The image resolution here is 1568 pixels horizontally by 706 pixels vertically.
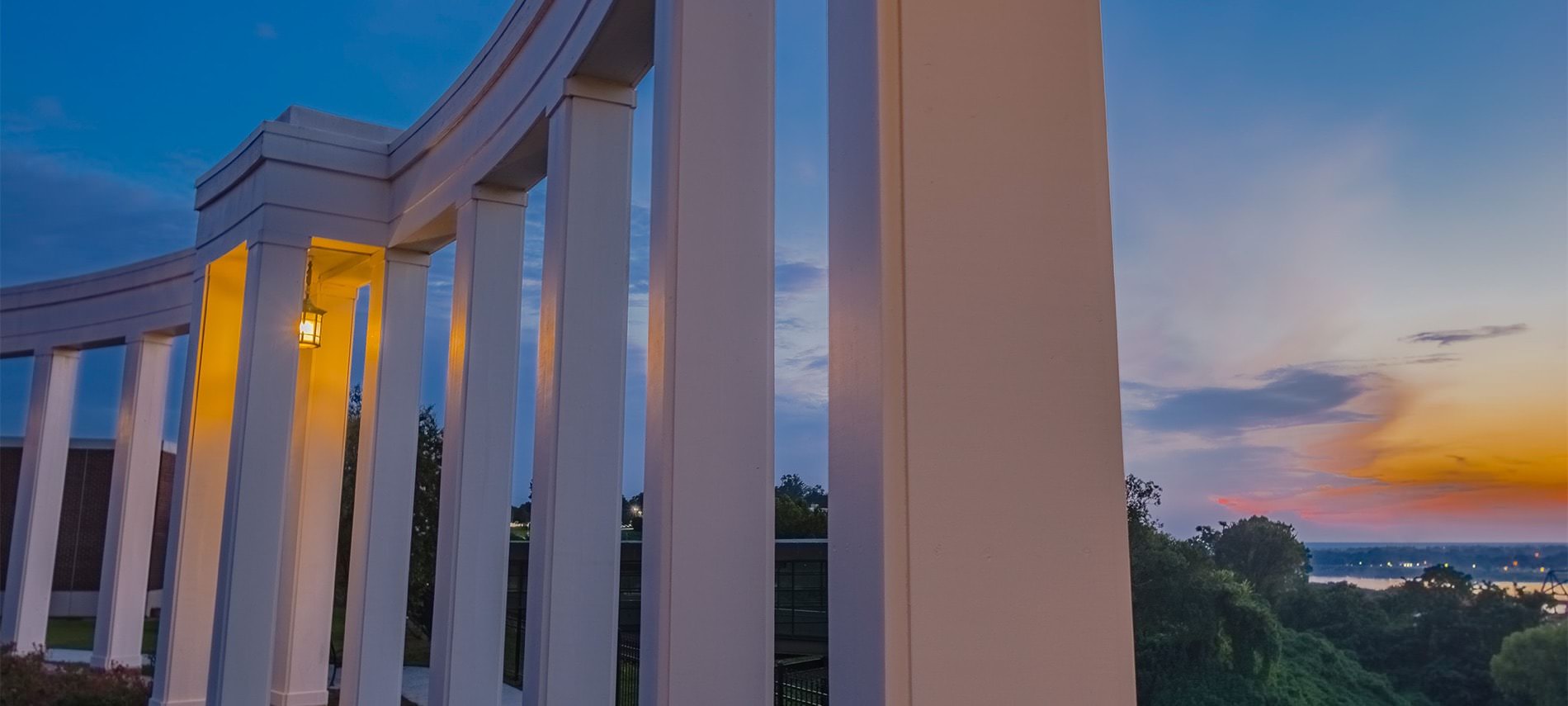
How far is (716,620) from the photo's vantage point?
3518 mm

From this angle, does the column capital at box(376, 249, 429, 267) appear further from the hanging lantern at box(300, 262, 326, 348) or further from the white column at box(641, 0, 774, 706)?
the white column at box(641, 0, 774, 706)

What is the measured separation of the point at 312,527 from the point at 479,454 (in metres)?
3.16

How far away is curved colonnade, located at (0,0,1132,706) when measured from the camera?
1854 mm

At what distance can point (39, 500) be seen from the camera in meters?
13.1

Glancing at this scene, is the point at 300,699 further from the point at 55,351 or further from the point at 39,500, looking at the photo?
the point at 55,351

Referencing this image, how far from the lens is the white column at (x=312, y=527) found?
27.4 feet

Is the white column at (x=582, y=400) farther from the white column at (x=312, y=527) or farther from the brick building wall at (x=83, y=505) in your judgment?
the brick building wall at (x=83, y=505)

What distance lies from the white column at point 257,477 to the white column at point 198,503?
1.51 feet

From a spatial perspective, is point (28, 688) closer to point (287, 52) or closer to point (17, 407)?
point (17, 407)

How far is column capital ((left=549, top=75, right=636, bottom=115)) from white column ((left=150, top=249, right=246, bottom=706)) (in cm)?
470

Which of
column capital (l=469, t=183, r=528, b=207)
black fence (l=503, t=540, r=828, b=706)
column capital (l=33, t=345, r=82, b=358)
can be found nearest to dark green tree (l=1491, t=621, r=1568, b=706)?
black fence (l=503, t=540, r=828, b=706)

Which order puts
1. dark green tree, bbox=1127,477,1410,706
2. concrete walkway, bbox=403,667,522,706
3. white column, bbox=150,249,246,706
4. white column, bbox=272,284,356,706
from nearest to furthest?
dark green tree, bbox=1127,477,1410,706 → white column, bbox=150,249,246,706 → white column, bbox=272,284,356,706 → concrete walkway, bbox=403,667,522,706

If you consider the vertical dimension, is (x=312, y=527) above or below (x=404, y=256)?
below

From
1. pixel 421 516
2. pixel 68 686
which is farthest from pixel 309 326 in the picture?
pixel 421 516
